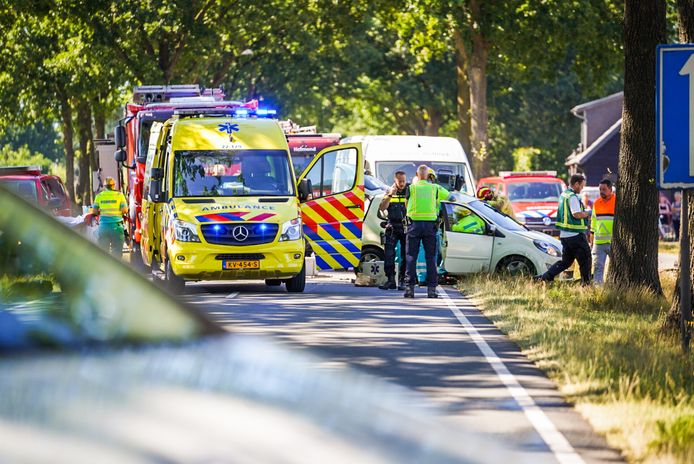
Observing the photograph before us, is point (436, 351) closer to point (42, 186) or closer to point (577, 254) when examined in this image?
point (577, 254)

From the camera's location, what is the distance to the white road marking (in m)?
7.52

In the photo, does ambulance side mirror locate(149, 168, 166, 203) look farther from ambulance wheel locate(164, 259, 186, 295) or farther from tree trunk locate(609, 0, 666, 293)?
tree trunk locate(609, 0, 666, 293)

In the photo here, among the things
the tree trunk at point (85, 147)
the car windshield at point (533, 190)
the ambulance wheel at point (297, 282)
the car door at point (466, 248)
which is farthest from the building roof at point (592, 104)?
the ambulance wheel at point (297, 282)

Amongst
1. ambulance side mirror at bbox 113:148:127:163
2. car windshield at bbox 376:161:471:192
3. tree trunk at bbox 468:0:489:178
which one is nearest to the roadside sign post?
ambulance side mirror at bbox 113:148:127:163

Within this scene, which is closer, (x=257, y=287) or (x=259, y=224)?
(x=259, y=224)

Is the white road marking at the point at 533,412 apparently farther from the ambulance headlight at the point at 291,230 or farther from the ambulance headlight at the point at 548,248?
the ambulance headlight at the point at 548,248

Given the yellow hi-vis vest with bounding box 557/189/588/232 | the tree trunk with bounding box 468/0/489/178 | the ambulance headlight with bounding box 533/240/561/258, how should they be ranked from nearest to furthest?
the yellow hi-vis vest with bounding box 557/189/588/232
the ambulance headlight with bounding box 533/240/561/258
the tree trunk with bounding box 468/0/489/178

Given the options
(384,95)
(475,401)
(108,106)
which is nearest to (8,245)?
(475,401)

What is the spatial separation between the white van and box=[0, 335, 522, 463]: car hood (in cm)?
2505

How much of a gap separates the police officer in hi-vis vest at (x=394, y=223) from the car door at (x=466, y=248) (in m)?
1.16

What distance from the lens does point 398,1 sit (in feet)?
141

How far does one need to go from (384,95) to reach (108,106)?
17.7 m

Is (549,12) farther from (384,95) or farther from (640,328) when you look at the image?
(640,328)

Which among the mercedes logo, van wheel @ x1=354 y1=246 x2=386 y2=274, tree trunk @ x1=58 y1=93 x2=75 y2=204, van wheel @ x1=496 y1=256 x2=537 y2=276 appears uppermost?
tree trunk @ x1=58 y1=93 x2=75 y2=204
